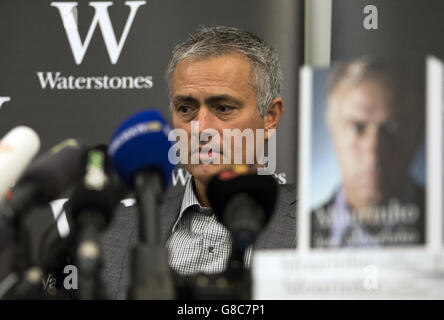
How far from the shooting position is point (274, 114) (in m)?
2.36

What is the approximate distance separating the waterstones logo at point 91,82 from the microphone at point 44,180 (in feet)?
4.34

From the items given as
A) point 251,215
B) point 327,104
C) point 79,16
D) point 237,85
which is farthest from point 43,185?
point 79,16

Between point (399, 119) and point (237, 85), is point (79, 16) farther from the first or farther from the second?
point (399, 119)

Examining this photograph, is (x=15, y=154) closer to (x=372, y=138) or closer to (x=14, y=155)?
(x=14, y=155)

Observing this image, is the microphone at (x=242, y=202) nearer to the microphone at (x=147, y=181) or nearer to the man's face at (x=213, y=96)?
the microphone at (x=147, y=181)

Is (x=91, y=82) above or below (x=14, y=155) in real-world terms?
above

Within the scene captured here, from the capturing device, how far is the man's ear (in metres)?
2.34

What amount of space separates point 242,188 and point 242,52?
1316mm

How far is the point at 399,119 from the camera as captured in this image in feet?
2.75

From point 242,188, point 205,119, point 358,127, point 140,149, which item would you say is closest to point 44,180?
point 140,149

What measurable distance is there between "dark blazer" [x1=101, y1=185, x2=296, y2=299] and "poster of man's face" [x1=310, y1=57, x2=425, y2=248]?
Result: 3.66 ft

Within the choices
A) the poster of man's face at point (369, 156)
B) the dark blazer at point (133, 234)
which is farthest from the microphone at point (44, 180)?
the dark blazer at point (133, 234)

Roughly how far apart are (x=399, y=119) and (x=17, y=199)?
1.54ft
